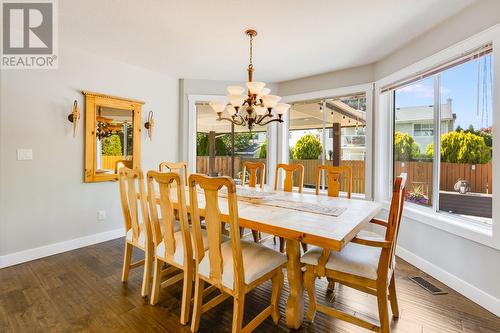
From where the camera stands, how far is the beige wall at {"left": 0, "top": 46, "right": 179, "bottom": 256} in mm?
2799

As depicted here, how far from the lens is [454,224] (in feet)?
7.98

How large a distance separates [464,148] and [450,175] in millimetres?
319

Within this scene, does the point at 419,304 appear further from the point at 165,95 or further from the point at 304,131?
the point at 165,95

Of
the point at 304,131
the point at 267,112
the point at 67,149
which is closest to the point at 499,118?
the point at 267,112

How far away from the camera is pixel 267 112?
2.57 m

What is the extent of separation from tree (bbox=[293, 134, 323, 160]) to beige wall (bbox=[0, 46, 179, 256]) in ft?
9.30

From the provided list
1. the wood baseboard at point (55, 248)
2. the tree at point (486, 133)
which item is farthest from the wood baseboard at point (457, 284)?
the wood baseboard at point (55, 248)

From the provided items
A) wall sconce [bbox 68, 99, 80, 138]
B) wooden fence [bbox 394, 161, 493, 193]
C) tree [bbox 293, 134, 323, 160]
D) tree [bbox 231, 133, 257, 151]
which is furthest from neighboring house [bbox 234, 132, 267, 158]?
wall sconce [bbox 68, 99, 80, 138]

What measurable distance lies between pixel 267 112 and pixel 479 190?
7.05 feet

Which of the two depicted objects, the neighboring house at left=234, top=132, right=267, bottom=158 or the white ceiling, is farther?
the neighboring house at left=234, top=132, right=267, bottom=158

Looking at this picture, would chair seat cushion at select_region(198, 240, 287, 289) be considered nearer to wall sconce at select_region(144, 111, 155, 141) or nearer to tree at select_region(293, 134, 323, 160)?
wall sconce at select_region(144, 111, 155, 141)

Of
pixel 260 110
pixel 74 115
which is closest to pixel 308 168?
pixel 260 110

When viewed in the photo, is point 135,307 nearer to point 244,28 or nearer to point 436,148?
point 244,28

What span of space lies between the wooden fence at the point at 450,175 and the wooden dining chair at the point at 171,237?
2.66m
